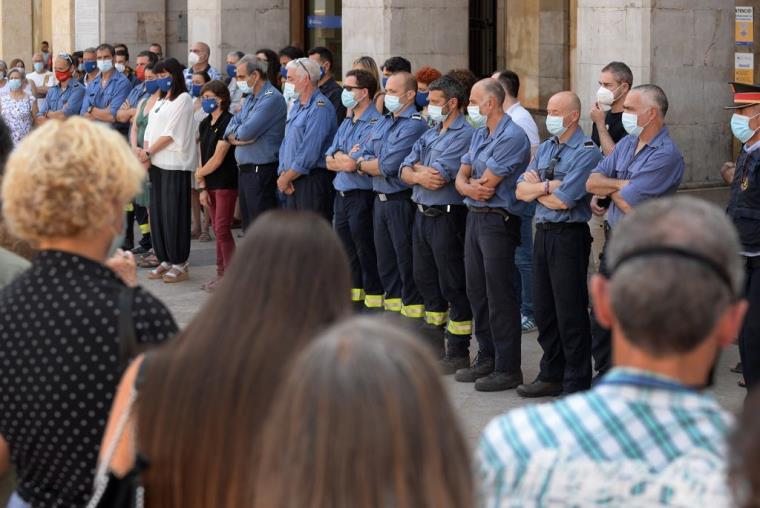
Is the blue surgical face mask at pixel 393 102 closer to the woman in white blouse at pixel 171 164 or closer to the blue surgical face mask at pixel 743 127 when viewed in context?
the blue surgical face mask at pixel 743 127

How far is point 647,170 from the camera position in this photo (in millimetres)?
7953

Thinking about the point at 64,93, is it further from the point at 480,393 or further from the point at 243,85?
the point at 480,393

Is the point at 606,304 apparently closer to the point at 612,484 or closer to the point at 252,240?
the point at 612,484

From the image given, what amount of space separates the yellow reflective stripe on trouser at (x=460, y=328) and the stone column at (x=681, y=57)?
271 cm

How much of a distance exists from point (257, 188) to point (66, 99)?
258 inches

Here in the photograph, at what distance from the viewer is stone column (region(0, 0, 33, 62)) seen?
30438mm

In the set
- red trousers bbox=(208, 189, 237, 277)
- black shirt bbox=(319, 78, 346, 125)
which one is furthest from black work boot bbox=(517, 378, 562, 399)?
red trousers bbox=(208, 189, 237, 277)

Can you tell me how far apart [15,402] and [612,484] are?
158cm

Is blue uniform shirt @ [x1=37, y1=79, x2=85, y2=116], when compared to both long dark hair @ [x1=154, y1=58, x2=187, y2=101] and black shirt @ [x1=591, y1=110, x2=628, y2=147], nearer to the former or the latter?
long dark hair @ [x1=154, y1=58, x2=187, y2=101]

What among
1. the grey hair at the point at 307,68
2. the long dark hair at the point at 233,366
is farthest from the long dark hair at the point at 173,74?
the long dark hair at the point at 233,366

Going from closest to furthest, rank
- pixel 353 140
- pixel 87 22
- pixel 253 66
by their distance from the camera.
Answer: pixel 353 140 → pixel 253 66 → pixel 87 22

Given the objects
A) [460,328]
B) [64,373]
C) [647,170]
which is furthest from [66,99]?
[64,373]

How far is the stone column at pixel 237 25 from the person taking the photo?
17.9 metres

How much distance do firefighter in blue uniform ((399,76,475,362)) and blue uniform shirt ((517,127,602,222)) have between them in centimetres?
88
